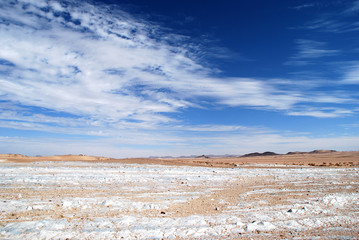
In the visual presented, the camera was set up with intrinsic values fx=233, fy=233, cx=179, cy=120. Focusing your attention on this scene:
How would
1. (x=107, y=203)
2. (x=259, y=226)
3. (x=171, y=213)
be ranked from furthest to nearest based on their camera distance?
(x=107, y=203) < (x=171, y=213) < (x=259, y=226)

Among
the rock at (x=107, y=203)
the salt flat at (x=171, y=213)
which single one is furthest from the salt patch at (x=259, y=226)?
the rock at (x=107, y=203)

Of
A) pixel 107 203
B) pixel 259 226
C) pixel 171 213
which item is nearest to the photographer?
pixel 259 226

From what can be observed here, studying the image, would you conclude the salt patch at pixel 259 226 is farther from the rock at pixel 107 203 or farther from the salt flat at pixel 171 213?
the rock at pixel 107 203

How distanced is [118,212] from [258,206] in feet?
18.1

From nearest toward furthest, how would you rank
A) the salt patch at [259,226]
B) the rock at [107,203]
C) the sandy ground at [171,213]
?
the sandy ground at [171,213] → the salt patch at [259,226] → the rock at [107,203]

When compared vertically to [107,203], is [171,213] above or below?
below

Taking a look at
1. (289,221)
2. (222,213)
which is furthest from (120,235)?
(289,221)

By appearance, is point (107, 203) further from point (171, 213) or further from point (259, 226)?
point (259, 226)

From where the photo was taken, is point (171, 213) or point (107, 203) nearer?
point (171, 213)

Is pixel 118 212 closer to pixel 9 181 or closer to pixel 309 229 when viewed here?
pixel 309 229

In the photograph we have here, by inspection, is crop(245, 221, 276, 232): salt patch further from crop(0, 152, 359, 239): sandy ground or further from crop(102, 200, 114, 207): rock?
crop(102, 200, 114, 207): rock

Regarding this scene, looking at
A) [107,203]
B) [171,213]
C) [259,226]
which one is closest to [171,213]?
[171,213]

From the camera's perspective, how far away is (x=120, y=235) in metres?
6.30

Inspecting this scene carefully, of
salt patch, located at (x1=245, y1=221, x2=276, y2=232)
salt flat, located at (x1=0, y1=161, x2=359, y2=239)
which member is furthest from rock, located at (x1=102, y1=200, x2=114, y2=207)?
salt patch, located at (x1=245, y1=221, x2=276, y2=232)
